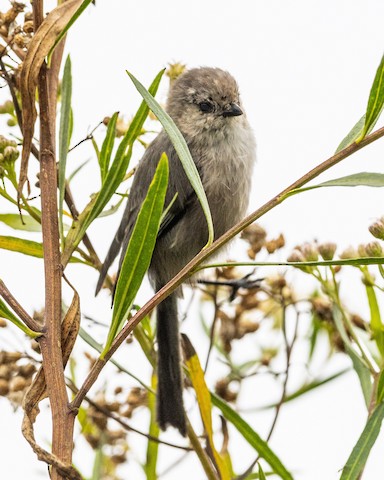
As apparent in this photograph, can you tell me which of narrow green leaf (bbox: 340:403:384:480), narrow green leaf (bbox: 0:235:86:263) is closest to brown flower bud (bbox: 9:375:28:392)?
narrow green leaf (bbox: 0:235:86:263)

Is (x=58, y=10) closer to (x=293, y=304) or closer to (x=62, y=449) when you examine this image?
(x=62, y=449)

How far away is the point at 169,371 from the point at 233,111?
99 cm

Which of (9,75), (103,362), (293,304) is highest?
(9,75)

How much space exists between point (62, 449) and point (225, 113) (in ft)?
6.31

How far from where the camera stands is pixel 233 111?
2.72 metres

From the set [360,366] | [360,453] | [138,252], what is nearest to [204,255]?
[138,252]

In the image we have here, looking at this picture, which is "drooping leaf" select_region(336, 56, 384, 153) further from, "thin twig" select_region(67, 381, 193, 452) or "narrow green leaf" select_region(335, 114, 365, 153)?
"thin twig" select_region(67, 381, 193, 452)

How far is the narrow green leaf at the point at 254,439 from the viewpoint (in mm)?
1469

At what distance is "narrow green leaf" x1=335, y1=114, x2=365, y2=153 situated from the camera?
1.18 meters

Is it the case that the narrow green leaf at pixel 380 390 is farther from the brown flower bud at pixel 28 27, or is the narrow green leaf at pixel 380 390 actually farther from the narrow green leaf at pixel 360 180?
the brown flower bud at pixel 28 27

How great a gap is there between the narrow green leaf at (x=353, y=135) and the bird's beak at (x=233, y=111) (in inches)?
58.5

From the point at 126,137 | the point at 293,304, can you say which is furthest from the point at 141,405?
the point at 126,137

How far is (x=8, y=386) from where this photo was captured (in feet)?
5.28

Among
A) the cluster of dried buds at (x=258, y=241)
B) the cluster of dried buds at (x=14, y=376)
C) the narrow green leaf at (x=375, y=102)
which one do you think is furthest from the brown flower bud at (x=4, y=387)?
the narrow green leaf at (x=375, y=102)
